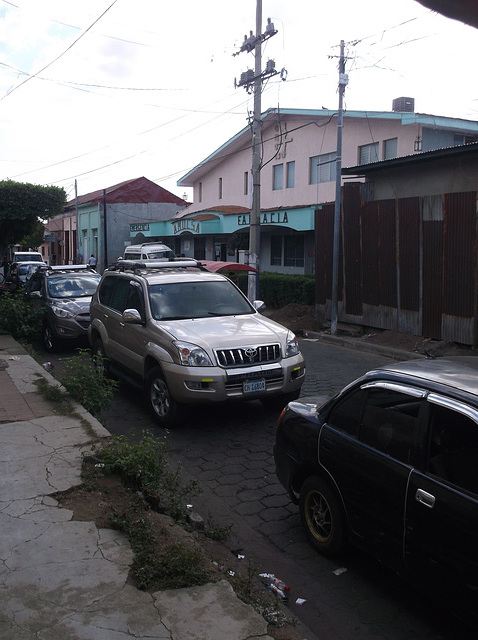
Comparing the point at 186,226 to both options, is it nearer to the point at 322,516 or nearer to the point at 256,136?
the point at 256,136

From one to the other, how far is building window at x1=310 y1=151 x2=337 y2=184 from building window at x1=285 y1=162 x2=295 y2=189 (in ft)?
4.81

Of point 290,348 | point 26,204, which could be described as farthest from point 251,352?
point 26,204

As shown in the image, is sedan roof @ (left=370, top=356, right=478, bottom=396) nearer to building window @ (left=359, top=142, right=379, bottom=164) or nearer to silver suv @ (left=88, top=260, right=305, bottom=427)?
silver suv @ (left=88, top=260, right=305, bottom=427)

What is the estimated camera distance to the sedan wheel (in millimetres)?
4176

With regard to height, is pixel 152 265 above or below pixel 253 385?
above

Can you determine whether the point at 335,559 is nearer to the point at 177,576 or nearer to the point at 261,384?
the point at 177,576

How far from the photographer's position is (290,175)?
1102 inches

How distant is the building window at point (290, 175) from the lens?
27.8 m

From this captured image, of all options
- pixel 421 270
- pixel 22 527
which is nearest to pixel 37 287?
pixel 421 270

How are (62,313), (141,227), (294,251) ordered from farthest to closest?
(141,227) → (294,251) → (62,313)

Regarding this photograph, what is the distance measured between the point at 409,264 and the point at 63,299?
7.83 m

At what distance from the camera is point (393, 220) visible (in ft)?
45.0

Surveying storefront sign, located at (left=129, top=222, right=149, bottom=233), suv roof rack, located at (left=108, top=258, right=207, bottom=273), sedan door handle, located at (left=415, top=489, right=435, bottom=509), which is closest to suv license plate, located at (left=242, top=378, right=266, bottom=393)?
suv roof rack, located at (left=108, top=258, right=207, bottom=273)

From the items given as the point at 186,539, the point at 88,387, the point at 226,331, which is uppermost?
the point at 226,331
